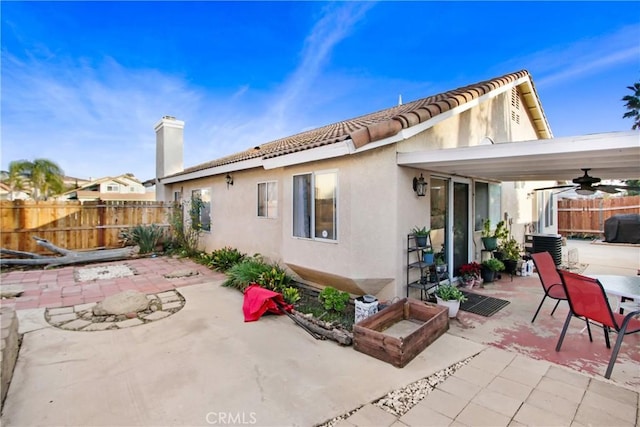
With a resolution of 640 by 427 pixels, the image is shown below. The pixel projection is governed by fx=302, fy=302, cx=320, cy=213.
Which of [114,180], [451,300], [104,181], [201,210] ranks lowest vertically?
[451,300]

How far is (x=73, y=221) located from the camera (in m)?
12.4

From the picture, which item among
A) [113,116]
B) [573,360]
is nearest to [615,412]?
[573,360]

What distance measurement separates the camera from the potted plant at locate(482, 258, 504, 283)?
812cm

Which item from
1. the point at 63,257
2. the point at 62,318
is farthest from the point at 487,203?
the point at 63,257

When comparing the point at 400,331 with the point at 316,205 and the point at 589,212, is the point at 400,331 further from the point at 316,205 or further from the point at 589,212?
the point at 589,212

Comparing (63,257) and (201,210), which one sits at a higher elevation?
(201,210)

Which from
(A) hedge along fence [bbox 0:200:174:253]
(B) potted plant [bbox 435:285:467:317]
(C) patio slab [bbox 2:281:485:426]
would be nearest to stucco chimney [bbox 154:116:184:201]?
(A) hedge along fence [bbox 0:200:174:253]

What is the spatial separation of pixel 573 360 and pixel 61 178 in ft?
123

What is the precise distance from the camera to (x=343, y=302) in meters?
6.04

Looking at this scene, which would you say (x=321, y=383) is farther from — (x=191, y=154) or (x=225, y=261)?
(x=191, y=154)

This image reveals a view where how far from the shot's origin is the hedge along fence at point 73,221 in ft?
36.5

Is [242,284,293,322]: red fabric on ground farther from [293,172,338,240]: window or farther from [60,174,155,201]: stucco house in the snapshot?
[60,174,155,201]: stucco house

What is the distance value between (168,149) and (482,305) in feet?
51.1

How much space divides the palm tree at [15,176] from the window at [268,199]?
3007cm
